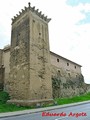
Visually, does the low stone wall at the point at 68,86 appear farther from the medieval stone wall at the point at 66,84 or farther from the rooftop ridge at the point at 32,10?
the rooftop ridge at the point at 32,10

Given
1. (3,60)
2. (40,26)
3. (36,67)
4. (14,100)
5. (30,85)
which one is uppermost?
(40,26)

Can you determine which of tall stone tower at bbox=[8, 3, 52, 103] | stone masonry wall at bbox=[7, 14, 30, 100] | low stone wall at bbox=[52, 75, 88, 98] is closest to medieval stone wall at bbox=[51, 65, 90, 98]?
low stone wall at bbox=[52, 75, 88, 98]

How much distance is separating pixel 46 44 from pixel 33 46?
3.09m

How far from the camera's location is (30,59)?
22422mm

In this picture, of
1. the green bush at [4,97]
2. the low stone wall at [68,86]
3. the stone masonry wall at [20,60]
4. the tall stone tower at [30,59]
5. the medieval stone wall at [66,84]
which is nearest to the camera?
the tall stone tower at [30,59]

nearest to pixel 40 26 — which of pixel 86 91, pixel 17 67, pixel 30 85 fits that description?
pixel 17 67

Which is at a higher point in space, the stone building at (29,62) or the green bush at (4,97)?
the stone building at (29,62)

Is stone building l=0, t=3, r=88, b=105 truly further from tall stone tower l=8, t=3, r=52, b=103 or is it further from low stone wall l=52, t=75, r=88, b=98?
low stone wall l=52, t=75, r=88, b=98

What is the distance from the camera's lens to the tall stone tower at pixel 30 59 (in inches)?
869

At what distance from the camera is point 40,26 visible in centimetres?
2562

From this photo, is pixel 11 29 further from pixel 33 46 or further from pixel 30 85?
pixel 30 85

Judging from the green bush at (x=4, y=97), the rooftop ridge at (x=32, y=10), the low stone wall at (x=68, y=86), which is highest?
the rooftop ridge at (x=32, y=10)

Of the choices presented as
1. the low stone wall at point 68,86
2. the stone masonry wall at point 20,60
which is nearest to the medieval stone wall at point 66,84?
the low stone wall at point 68,86

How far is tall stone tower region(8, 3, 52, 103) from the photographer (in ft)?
72.4
